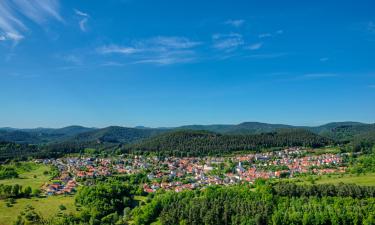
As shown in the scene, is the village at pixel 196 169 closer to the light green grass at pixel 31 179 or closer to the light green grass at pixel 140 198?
the light green grass at pixel 31 179

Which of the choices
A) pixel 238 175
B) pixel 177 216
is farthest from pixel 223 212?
pixel 238 175

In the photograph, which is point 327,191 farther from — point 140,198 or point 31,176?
point 31,176

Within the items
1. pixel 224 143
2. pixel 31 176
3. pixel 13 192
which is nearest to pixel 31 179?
pixel 31 176

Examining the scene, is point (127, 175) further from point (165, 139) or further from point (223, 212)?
point (165, 139)

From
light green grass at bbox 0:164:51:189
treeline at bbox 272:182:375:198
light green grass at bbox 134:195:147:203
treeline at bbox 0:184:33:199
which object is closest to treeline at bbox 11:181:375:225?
treeline at bbox 272:182:375:198

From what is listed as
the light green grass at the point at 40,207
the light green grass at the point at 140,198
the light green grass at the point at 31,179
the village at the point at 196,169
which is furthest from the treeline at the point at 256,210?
the light green grass at the point at 31,179

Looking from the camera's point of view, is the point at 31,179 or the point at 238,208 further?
the point at 31,179
